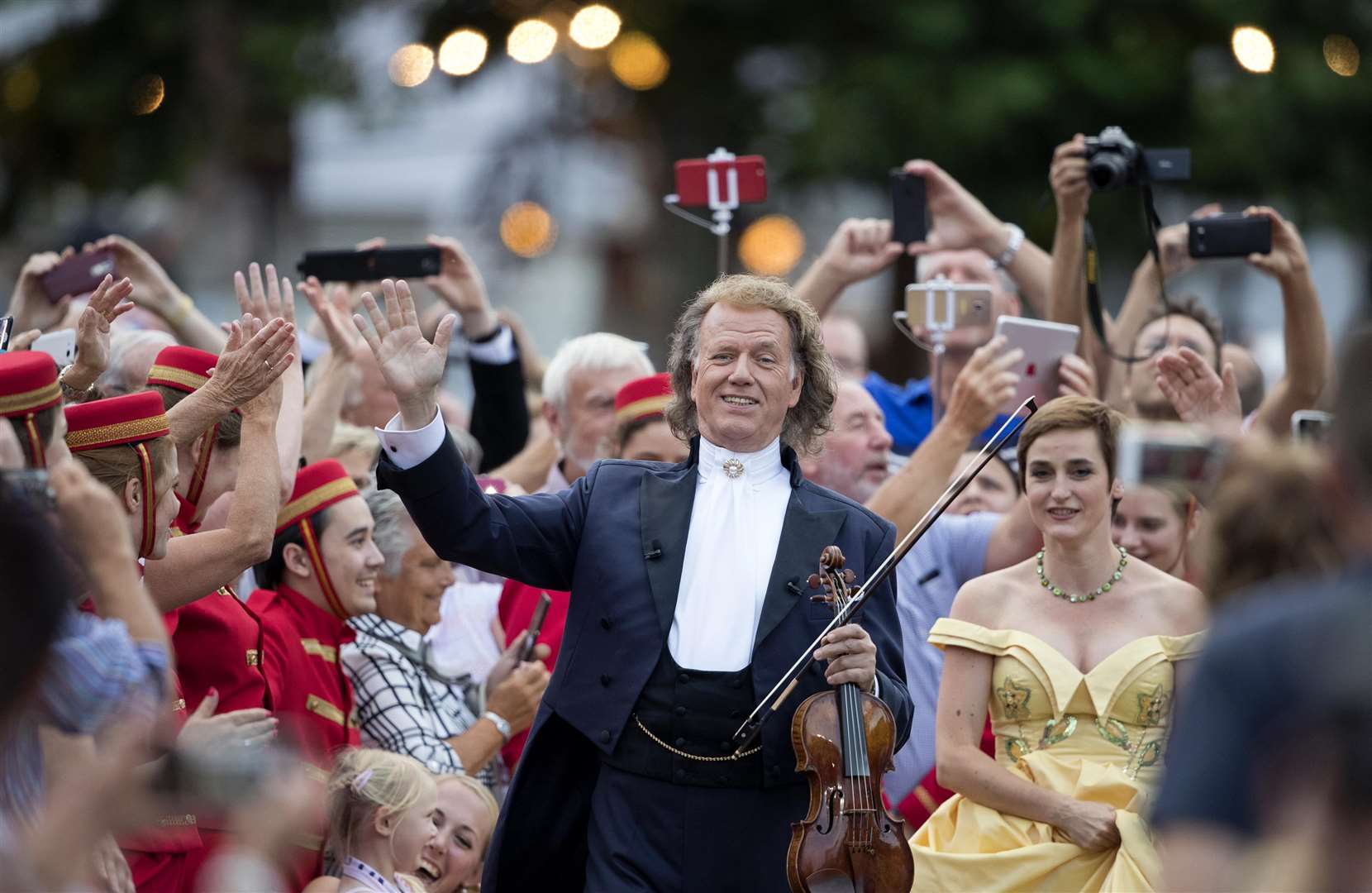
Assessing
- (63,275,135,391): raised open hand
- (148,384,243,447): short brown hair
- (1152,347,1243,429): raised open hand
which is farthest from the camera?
(1152,347,1243,429): raised open hand

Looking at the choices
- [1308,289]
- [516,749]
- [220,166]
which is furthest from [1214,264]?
[516,749]

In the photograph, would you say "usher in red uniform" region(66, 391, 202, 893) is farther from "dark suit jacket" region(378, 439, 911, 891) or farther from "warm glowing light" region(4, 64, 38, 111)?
"warm glowing light" region(4, 64, 38, 111)

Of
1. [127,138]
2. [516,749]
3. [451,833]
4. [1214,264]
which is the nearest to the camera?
[451,833]

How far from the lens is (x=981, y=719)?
4.95m

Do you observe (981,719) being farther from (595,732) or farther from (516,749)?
(516,749)

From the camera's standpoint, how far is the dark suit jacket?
4297mm

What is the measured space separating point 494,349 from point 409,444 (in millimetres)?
2736

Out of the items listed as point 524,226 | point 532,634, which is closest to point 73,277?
point 532,634

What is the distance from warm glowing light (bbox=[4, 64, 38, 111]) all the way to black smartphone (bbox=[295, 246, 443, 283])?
Answer: 32.1 ft

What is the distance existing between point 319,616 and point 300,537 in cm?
23

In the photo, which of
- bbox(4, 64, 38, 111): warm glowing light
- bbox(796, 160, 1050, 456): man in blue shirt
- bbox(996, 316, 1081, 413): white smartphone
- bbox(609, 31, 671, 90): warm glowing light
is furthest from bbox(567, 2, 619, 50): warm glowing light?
bbox(996, 316, 1081, 413): white smartphone

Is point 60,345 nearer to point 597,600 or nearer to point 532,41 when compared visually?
point 597,600

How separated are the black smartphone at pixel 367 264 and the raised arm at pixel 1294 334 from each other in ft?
9.33

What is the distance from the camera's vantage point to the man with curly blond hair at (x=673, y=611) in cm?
427
